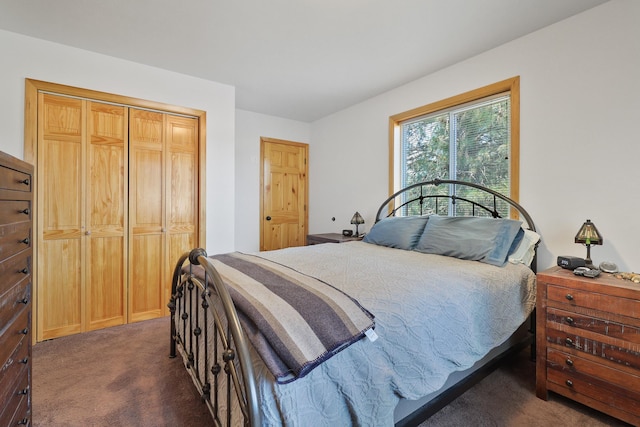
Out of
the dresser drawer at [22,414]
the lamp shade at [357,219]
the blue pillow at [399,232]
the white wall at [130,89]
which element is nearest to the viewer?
the dresser drawer at [22,414]

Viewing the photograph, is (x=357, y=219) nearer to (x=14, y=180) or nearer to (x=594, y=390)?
(x=594, y=390)

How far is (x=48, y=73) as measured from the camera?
242cm

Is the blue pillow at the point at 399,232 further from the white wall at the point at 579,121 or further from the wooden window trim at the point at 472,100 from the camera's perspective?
the white wall at the point at 579,121

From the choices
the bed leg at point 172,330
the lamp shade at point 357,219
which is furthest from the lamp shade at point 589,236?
the bed leg at point 172,330

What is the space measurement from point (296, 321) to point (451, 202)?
244 centimetres

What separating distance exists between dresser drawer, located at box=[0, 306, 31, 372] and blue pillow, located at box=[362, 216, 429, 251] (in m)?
2.40

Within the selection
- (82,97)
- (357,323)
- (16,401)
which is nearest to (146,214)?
(82,97)

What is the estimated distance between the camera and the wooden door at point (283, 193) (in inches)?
173

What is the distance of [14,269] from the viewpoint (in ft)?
3.56

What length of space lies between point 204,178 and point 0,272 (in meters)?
2.29

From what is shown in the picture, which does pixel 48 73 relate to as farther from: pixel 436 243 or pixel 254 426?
pixel 436 243

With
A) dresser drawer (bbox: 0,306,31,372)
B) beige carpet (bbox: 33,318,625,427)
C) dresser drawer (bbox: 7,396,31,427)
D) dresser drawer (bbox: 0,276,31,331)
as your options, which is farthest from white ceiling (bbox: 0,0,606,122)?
beige carpet (bbox: 33,318,625,427)

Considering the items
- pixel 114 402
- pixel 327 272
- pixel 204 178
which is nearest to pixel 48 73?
pixel 204 178

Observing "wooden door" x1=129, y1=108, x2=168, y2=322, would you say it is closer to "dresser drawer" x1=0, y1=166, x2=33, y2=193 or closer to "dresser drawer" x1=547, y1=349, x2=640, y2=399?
"dresser drawer" x1=0, y1=166, x2=33, y2=193
